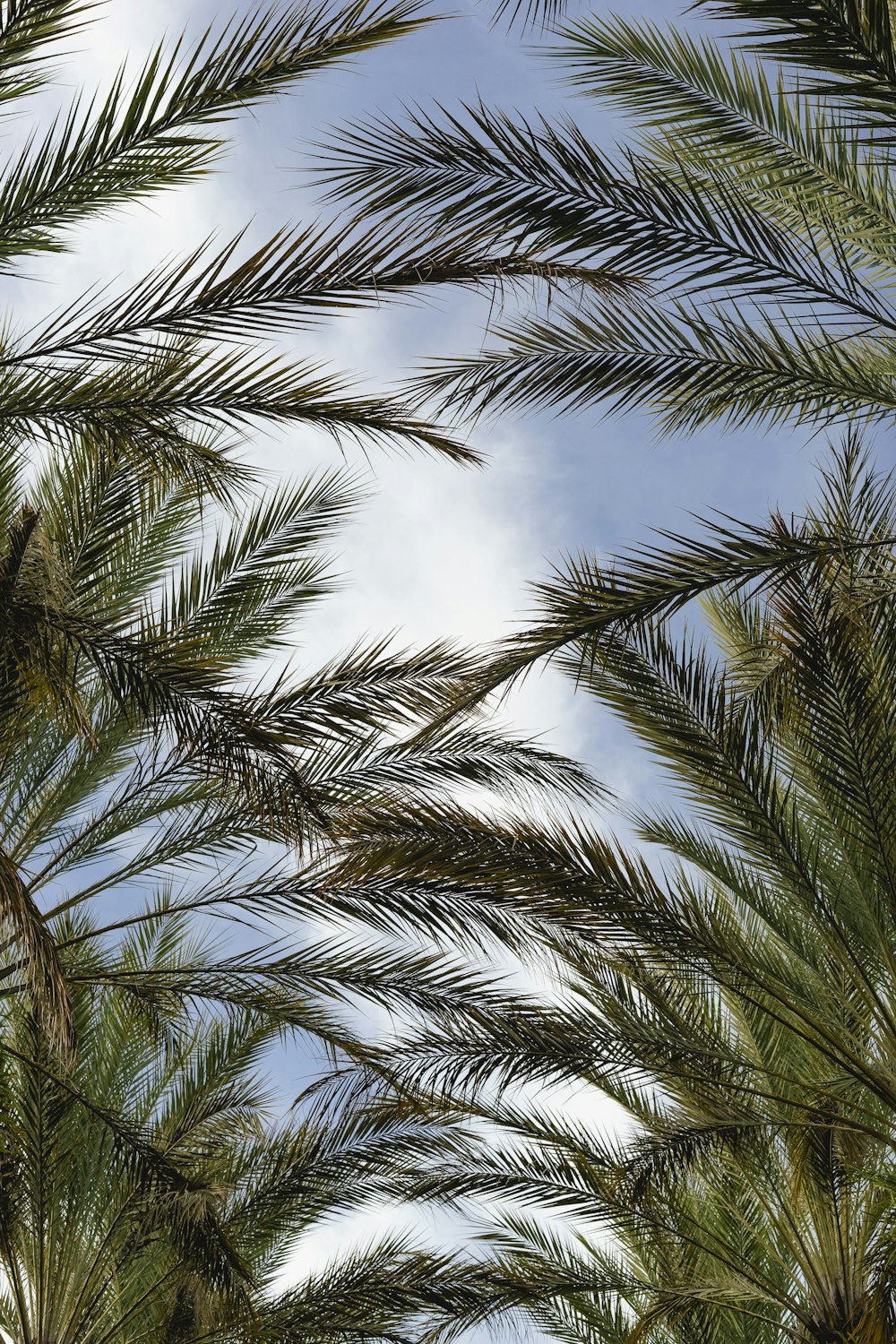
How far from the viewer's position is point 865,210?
546 cm

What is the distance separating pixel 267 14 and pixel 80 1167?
23.5 feet

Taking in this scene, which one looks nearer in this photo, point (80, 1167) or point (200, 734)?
point (200, 734)

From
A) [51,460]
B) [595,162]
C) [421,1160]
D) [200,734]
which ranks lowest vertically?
[421,1160]

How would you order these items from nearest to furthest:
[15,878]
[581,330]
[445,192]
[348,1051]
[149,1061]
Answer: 1. [15,878]
2. [445,192]
3. [581,330]
4. [348,1051]
5. [149,1061]

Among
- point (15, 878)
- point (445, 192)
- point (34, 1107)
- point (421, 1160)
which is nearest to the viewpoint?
point (15, 878)

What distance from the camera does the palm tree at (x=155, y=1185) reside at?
7.62m

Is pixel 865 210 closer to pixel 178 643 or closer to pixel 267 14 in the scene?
pixel 267 14

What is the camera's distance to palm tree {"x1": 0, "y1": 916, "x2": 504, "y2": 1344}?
25.0 ft

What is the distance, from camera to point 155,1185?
6578mm

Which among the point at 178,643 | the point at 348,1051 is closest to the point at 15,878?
the point at 178,643

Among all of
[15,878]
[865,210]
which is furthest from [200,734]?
[865,210]

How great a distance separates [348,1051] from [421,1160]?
193cm

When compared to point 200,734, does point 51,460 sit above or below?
above

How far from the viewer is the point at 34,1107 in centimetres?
764
